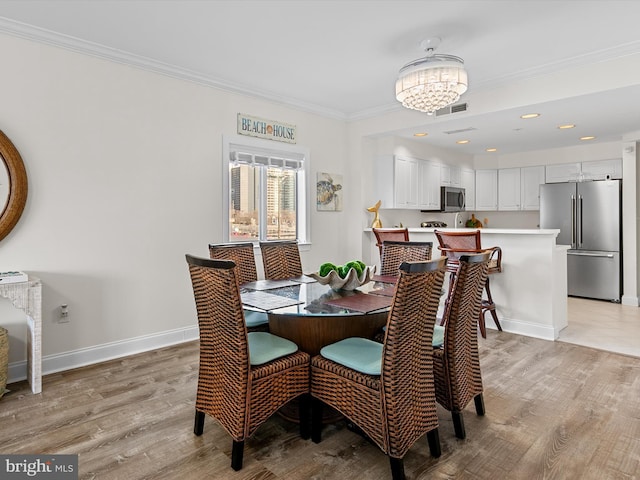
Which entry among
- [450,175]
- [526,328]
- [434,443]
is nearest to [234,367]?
[434,443]

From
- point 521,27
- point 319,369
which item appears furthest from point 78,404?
point 521,27

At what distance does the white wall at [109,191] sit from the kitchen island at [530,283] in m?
3.10

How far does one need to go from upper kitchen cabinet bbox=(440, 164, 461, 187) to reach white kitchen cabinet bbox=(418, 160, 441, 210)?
133mm

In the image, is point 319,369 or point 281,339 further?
point 281,339

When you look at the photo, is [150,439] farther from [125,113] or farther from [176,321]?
[125,113]

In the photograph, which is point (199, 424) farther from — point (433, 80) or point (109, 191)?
point (433, 80)

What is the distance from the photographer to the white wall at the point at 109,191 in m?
3.01

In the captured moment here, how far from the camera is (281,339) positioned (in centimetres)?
230

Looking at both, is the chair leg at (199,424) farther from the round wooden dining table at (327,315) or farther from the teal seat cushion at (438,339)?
the teal seat cushion at (438,339)

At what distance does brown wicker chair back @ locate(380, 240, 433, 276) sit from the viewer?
3123 millimetres

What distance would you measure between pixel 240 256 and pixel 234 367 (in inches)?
56.3

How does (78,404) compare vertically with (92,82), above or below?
below

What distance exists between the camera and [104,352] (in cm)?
338

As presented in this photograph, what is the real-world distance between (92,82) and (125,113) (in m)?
0.32
